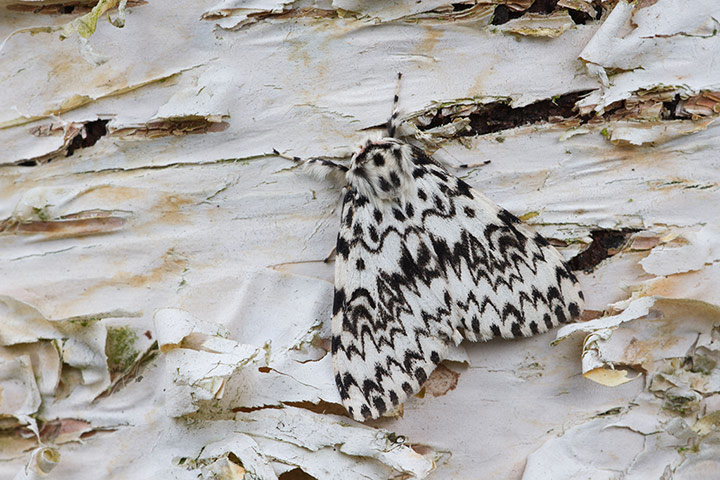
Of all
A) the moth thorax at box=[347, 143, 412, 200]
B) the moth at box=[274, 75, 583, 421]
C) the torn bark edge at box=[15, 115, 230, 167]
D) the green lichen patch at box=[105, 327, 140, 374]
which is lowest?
the green lichen patch at box=[105, 327, 140, 374]

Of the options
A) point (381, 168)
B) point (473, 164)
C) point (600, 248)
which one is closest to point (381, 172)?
point (381, 168)

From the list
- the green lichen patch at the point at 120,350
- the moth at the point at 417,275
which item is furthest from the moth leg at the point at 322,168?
the green lichen patch at the point at 120,350

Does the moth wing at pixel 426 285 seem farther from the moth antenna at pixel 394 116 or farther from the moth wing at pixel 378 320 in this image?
the moth antenna at pixel 394 116

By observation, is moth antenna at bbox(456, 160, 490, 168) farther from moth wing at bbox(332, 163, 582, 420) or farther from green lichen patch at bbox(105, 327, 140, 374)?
green lichen patch at bbox(105, 327, 140, 374)

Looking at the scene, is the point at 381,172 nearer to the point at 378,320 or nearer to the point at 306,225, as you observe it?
the point at 306,225

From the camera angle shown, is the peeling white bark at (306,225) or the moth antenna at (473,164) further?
the moth antenna at (473,164)

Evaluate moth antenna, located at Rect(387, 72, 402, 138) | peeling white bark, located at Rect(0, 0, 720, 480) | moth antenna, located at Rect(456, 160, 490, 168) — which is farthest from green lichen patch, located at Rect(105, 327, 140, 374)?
moth antenna, located at Rect(456, 160, 490, 168)

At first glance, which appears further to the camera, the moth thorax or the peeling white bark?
the moth thorax
